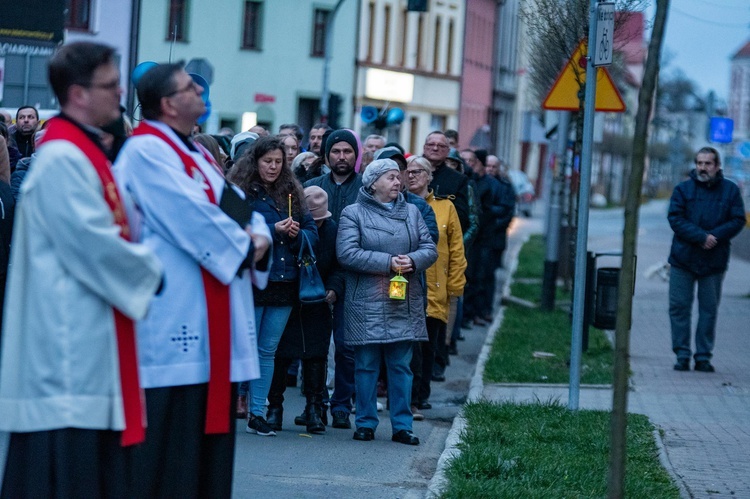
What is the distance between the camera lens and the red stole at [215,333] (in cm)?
507

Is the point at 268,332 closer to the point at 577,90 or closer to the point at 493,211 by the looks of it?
the point at 577,90

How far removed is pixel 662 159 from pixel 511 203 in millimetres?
89933

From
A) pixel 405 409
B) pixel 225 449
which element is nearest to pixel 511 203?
pixel 405 409

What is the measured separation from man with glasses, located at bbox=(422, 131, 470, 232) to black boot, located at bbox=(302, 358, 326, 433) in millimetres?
2844

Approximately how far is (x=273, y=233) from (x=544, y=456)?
7.23ft

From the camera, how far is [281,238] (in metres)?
8.88

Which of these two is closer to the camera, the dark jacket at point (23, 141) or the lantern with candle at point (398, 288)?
the lantern with candle at point (398, 288)

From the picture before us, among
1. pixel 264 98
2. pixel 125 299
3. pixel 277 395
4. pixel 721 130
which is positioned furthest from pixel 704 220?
pixel 264 98

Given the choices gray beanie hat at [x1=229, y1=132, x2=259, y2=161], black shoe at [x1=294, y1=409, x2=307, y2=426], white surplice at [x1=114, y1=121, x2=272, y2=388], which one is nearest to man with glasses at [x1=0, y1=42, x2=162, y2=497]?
white surplice at [x1=114, y1=121, x2=272, y2=388]

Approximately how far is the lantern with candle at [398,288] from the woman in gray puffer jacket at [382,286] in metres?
0.06

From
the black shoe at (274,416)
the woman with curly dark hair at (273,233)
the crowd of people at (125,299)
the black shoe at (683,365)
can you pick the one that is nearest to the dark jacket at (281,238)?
the woman with curly dark hair at (273,233)

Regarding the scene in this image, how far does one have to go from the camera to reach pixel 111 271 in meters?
4.47

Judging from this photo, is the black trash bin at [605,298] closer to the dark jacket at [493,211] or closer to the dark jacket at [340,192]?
the dark jacket at [340,192]

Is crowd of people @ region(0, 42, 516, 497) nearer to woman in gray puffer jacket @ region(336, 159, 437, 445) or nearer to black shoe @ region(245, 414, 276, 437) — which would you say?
woman in gray puffer jacket @ region(336, 159, 437, 445)
